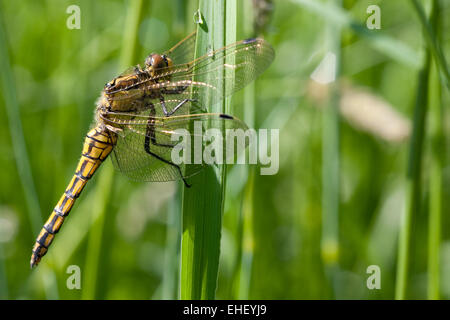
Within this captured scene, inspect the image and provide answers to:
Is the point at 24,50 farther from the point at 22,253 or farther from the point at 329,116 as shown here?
the point at 329,116

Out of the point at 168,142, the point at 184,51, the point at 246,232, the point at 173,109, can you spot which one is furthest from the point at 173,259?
the point at 184,51

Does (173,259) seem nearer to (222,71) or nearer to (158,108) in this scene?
(158,108)

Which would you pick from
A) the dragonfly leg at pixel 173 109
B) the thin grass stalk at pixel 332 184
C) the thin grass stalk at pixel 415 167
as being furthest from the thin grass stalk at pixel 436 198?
the dragonfly leg at pixel 173 109

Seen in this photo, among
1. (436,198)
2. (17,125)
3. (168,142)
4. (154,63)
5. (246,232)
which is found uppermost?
(154,63)

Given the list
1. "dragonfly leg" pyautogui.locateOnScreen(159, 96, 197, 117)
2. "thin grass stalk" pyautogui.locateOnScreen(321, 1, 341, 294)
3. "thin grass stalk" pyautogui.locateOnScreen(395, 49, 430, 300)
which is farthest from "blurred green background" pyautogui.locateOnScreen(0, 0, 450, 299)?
"thin grass stalk" pyautogui.locateOnScreen(395, 49, 430, 300)

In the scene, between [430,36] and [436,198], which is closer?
[430,36]

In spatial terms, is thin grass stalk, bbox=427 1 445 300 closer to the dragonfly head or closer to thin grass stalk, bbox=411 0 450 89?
thin grass stalk, bbox=411 0 450 89
